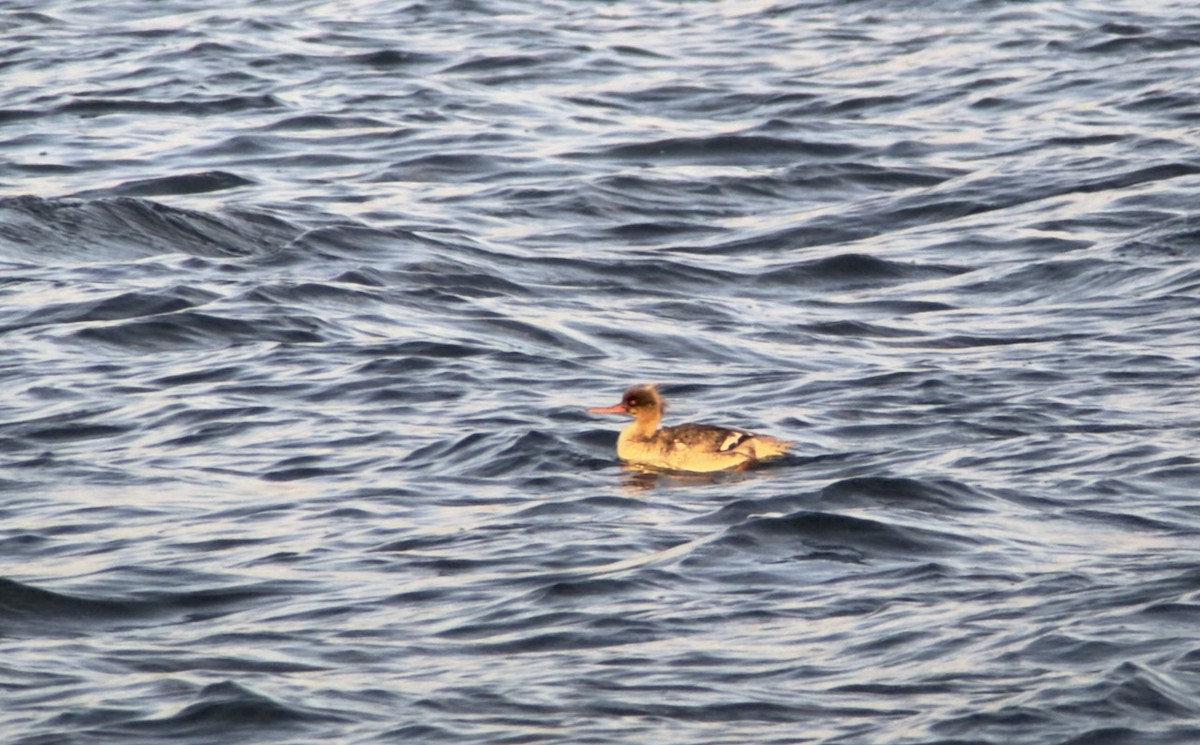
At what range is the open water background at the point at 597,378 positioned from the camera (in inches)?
323

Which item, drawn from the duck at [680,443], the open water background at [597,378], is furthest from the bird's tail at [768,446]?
the open water background at [597,378]

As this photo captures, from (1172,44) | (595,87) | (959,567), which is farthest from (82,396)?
(1172,44)

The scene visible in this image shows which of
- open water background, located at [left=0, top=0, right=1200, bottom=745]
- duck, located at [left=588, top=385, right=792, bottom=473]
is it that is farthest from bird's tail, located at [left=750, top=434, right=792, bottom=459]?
open water background, located at [left=0, top=0, right=1200, bottom=745]

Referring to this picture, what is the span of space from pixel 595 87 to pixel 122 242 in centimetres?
696

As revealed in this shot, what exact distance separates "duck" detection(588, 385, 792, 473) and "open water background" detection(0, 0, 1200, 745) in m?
0.23

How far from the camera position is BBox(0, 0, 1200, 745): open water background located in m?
8.21

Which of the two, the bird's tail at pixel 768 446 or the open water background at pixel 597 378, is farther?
the bird's tail at pixel 768 446

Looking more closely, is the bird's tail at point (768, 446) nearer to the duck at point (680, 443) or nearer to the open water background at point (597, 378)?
the duck at point (680, 443)

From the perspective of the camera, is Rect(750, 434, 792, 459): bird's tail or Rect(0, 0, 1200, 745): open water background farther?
Rect(750, 434, 792, 459): bird's tail

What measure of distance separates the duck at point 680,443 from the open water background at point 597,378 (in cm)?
23

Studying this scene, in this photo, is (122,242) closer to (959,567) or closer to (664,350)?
(664,350)

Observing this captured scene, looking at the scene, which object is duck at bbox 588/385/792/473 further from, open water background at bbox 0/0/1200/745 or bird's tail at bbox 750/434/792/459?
open water background at bbox 0/0/1200/745

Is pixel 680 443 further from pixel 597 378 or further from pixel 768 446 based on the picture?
pixel 597 378

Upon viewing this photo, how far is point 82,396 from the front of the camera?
12625mm
